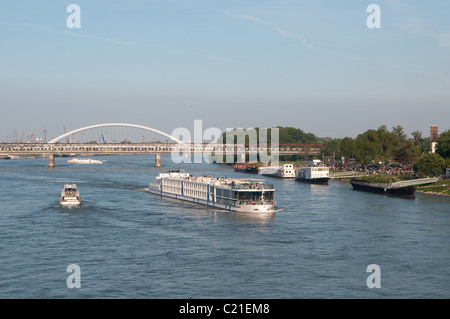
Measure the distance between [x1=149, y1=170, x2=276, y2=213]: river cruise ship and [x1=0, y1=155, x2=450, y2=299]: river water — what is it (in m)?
1.82

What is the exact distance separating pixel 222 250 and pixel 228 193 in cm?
2316

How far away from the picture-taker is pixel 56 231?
51.6m

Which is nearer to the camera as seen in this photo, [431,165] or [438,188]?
[438,188]

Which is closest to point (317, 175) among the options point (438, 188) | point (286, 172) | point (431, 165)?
point (286, 172)

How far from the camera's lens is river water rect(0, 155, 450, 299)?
34.4 m

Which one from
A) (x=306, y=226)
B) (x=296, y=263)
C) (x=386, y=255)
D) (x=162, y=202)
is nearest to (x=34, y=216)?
(x=162, y=202)

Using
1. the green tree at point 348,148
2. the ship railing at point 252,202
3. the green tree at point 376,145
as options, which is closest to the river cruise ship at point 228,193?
the ship railing at point 252,202

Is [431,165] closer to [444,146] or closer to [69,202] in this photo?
[444,146]

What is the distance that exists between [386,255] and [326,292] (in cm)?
1044

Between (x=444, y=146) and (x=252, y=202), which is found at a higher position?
(x=444, y=146)

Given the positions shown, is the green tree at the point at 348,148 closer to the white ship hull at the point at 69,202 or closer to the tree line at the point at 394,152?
the tree line at the point at 394,152

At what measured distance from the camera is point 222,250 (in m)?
44.2

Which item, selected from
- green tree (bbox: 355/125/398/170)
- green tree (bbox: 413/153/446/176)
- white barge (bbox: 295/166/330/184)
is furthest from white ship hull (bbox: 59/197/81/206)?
green tree (bbox: 355/125/398/170)

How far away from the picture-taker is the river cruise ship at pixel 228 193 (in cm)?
6412
